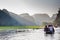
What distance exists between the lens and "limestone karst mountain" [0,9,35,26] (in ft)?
13.1

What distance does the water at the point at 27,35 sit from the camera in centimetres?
388

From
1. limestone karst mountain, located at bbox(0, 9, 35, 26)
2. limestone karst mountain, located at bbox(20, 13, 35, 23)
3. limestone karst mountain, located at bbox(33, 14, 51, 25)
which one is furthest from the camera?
limestone karst mountain, located at bbox(33, 14, 51, 25)

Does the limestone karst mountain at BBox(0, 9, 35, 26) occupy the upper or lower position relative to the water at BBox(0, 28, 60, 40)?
upper

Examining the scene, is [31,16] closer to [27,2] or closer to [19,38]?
[27,2]

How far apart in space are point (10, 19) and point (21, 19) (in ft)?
0.92

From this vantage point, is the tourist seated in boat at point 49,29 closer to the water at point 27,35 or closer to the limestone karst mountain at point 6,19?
the water at point 27,35

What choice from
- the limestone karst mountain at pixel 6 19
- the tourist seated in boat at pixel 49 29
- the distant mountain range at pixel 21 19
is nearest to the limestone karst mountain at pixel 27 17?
the distant mountain range at pixel 21 19

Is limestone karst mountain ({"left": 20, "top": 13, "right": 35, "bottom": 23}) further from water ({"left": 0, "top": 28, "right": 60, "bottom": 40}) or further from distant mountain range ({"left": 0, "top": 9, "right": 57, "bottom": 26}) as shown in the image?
water ({"left": 0, "top": 28, "right": 60, "bottom": 40})

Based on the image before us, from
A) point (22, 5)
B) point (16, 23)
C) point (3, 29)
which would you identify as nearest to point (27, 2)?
point (22, 5)

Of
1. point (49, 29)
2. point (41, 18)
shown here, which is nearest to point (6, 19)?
point (41, 18)

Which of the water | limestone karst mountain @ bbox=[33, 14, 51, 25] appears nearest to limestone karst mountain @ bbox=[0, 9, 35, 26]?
the water

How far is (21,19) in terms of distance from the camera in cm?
412

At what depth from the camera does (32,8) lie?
422 cm

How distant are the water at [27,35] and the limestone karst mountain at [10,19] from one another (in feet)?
0.66
